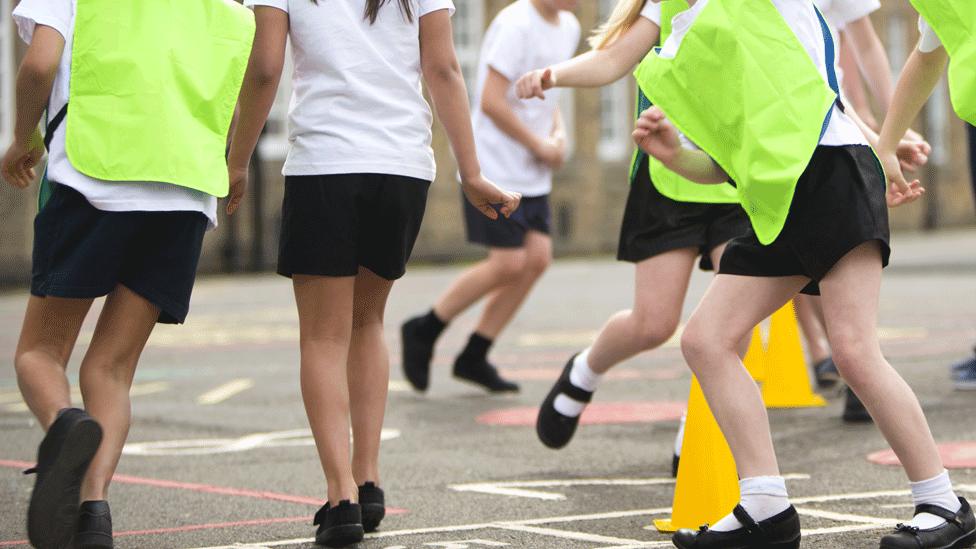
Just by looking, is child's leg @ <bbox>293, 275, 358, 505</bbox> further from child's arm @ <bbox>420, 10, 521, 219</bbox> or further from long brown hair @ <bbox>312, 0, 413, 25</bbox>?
long brown hair @ <bbox>312, 0, 413, 25</bbox>

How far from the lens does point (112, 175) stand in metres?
4.31

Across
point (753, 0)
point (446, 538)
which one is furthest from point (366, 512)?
point (753, 0)

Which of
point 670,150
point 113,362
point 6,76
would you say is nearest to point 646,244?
point 670,150

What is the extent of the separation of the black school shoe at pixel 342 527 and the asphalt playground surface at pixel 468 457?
11cm

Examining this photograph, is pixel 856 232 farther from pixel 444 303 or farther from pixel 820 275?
pixel 444 303

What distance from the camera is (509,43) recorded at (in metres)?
8.01

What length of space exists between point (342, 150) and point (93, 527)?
123 cm

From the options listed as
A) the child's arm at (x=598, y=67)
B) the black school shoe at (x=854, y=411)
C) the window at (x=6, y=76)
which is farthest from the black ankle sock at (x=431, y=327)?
the window at (x=6, y=76)

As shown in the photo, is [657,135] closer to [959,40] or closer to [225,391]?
[959,40]

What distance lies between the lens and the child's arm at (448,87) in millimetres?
4832

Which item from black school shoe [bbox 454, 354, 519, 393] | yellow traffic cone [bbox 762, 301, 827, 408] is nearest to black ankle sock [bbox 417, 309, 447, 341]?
black school shoe [bbox 454, 354, 519, 393]

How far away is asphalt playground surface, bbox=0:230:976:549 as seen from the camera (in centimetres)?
495

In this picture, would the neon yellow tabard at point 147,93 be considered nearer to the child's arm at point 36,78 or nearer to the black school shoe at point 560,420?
the child's arm at point 36,78

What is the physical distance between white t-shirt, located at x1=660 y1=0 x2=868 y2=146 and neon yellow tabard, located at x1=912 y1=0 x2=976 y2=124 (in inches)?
10.1
